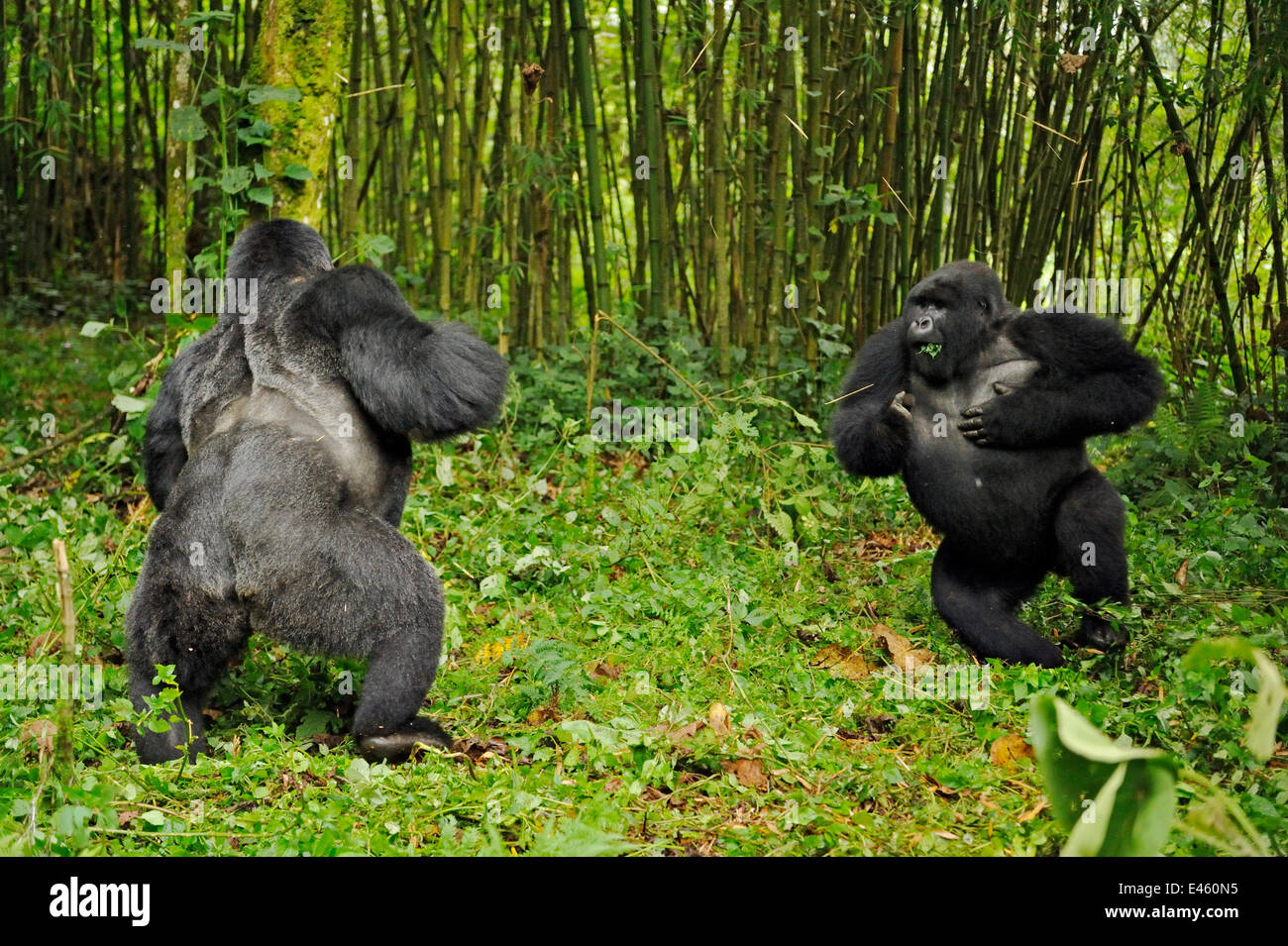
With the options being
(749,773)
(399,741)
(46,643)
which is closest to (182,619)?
(399,741)

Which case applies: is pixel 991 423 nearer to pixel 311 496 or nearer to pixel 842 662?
pixel 842 662

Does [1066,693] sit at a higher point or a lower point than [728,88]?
lower

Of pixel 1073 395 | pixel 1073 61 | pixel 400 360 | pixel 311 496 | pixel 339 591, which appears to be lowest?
pixel 339 591

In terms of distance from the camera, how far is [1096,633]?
397cm

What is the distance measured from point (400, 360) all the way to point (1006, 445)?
1.99 m

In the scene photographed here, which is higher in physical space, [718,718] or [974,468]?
[974,468]

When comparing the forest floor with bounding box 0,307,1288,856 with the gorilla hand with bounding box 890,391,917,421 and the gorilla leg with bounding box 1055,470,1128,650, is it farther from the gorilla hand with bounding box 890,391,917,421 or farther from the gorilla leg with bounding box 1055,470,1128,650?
the gorilla hand with bounding box 890,391,917,421

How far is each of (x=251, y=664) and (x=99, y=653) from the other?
1.85 feet

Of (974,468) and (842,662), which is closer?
(842,662)

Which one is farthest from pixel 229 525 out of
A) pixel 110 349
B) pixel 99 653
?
pixel 110 349

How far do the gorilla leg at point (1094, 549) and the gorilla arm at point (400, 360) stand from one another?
1860 mm

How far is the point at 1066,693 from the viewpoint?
138 inches

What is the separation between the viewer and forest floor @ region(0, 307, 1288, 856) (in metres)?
2.76

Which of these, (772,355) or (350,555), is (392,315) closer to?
(350,555)
